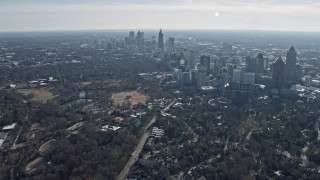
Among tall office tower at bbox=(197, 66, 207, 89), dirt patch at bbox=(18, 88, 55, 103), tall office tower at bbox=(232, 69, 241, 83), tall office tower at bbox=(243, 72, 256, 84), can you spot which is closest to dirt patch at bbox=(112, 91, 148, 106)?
dirt patch at bbox=(18, 88, 55, 103)

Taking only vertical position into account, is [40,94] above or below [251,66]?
below

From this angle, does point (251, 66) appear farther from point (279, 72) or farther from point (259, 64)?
point (279, 72)

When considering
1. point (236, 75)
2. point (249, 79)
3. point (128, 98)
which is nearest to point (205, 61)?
point (236, 75)

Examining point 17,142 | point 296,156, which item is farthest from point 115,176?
point 296,156

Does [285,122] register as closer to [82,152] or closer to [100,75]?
[82,152]

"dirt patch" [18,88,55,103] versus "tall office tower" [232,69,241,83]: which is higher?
"tall office tower" [232,69,241,83]

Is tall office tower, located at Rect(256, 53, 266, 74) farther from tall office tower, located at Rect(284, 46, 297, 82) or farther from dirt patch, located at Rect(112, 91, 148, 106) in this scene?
dirt patch, located at Rect(112, 91, 148, 106)
